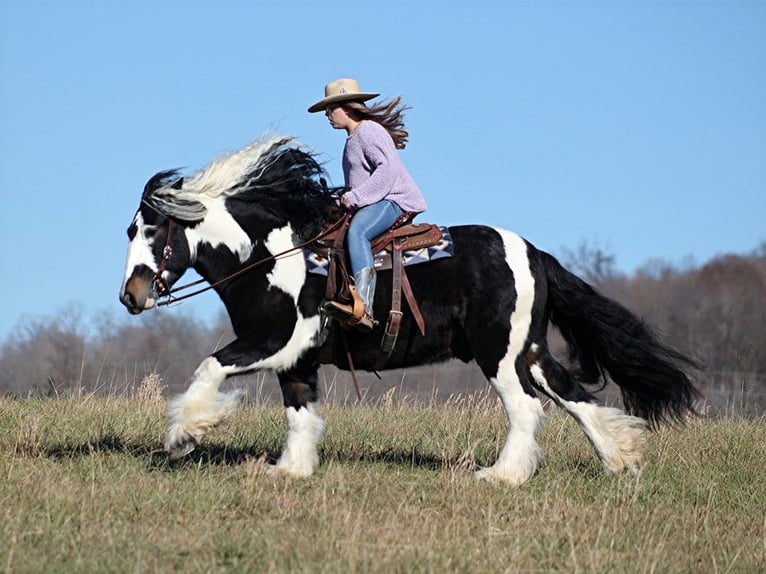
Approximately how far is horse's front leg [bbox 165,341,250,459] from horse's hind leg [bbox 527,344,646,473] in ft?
7.43

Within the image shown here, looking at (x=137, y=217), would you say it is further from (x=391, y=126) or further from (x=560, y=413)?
(x=560, y=413)

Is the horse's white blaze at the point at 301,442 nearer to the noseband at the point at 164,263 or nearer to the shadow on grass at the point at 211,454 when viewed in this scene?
the shadow on grass at the point at 211,454

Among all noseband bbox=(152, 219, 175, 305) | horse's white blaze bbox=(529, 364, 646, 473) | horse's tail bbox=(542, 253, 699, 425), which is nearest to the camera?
noseband bbox=(152, 219, 175, 305)

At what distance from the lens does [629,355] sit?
30.5ft

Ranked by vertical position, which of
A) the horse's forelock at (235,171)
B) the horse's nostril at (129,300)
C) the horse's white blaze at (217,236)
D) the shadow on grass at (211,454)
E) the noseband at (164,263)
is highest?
the horse's forelock at (235,171)

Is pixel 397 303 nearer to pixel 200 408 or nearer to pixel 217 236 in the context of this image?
pixel 217 236

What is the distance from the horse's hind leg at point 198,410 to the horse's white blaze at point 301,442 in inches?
23.3

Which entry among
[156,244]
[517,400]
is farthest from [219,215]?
[517,400]

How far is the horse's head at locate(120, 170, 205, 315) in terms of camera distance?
8430 mm

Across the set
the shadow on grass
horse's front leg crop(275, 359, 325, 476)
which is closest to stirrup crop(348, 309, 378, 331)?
horse's front leg crop(275, 359, 325, 476)

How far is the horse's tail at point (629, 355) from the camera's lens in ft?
30.3

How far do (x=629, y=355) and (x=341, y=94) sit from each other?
9.91ft

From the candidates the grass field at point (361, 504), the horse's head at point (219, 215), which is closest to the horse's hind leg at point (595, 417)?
the grass field at point (361, 504)

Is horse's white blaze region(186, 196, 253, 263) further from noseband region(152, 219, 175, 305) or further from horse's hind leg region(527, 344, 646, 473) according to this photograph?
horse's hind leg region(527, 344, 646, 473)
